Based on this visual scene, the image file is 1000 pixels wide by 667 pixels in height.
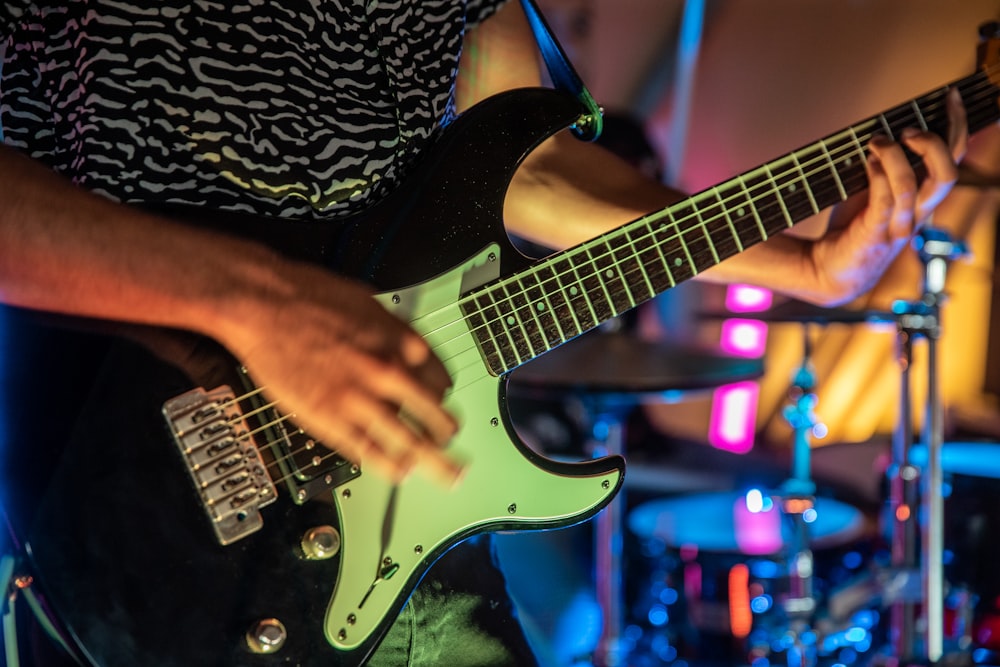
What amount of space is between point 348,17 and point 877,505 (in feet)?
12.0

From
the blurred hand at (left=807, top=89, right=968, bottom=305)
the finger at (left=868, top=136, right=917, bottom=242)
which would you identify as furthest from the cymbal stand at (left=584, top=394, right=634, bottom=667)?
the finger at (left=868, top=136, right=917, bottom=242)

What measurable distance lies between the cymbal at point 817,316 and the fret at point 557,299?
1.78 meters

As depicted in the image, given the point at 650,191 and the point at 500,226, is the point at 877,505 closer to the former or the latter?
the point at 650,191

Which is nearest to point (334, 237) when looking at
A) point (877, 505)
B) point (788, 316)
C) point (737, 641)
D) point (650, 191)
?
point (650, 191)

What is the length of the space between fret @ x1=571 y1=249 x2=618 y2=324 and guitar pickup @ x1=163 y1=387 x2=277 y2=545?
1.54ft

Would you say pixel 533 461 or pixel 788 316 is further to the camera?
pixel 788 316

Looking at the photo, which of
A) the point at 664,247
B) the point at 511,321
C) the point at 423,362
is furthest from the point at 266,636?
the point at 664,247

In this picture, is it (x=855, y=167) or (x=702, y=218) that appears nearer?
(x=702, y=218)

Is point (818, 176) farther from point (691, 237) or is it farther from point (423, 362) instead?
point (423, 362)

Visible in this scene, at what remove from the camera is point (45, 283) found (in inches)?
38.2

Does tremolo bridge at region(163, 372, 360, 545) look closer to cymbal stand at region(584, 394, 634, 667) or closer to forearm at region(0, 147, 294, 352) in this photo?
forearm at region(0, 147, 294, 352)

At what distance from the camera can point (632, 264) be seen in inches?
51.8

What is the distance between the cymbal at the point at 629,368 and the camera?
2879 millimetres

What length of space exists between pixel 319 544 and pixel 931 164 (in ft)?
3.61
